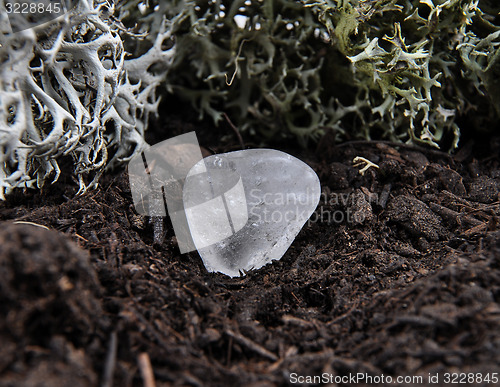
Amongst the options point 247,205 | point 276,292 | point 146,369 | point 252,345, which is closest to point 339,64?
point 247,205

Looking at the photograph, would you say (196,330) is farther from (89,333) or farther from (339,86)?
(339,86)

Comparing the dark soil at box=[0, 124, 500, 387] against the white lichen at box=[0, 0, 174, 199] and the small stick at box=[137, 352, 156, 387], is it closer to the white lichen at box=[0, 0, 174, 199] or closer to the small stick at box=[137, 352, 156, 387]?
the small stick at box=[137, 352, 156, 387]

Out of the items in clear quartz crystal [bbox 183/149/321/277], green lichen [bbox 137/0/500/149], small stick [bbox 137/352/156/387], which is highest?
green lichen [bbox 137/0/500/149]

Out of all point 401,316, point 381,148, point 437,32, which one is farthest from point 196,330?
point 437,32

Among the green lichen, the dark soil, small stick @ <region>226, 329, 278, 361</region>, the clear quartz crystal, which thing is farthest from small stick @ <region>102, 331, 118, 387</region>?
the green lichen

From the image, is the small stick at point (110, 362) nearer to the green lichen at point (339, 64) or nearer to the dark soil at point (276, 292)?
the dark soil at point (276, 292)

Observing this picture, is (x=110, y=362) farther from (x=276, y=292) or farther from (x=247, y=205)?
(x=247, y=205)
